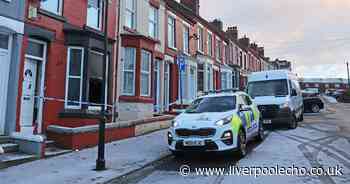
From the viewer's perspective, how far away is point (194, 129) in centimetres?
870

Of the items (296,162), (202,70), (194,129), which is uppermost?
(202,70)

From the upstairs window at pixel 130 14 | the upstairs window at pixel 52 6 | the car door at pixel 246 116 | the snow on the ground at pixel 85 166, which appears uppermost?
the upstairs window at pixel 130 14

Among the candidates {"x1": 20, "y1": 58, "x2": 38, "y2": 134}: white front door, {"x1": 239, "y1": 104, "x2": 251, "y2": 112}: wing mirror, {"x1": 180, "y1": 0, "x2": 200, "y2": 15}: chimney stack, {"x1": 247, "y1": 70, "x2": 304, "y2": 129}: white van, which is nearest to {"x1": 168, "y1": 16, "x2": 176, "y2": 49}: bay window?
{"x1": 180, "y1": 0, "x2": 200, "y2": 15}: chimney stack

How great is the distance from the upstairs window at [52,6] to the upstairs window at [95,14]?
182 centimetres

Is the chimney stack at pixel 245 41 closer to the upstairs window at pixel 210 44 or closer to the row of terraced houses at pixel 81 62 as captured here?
the upstairs window at pixel 210 44

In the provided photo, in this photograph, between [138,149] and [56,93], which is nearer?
[138,149]

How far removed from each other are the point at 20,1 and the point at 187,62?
13.9 metres

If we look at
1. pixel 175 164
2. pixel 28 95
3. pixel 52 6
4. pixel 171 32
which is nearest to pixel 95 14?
pixel 52 6

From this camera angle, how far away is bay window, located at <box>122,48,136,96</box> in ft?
50.8

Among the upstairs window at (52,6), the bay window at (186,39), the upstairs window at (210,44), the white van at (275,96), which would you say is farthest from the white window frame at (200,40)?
the upstairs window at (52,6)

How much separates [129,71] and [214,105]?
6378mm

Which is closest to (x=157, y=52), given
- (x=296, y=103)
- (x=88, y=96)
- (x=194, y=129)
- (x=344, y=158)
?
(x=88, y=96)

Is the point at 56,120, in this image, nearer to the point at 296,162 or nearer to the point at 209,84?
the point at 296,162

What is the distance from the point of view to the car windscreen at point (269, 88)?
15.9m
